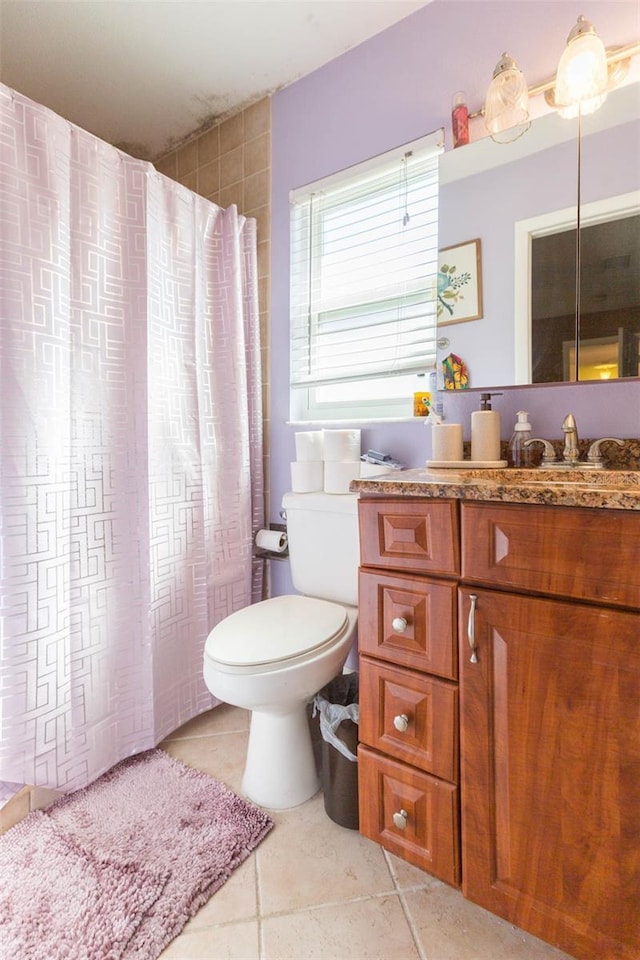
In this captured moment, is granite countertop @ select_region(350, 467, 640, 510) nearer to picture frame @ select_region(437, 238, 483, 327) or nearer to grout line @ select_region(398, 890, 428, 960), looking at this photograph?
picture frame @ select_region(437, 238, 483, 327)

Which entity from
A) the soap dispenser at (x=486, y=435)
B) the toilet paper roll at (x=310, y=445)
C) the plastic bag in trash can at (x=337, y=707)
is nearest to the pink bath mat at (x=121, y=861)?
A: the plastic bag in trash can at (x=337, y=707)

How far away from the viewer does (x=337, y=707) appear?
1260 mm

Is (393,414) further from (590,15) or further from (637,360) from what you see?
(590,15)

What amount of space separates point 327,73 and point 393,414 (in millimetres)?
1272

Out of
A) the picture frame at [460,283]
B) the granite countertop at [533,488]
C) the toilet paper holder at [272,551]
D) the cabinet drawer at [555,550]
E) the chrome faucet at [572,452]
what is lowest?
the toilet paper holder at [272,551]

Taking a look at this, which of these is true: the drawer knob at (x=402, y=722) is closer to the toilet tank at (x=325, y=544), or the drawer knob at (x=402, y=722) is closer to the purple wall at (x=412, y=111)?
the toilet tank at (x=325, y=544)

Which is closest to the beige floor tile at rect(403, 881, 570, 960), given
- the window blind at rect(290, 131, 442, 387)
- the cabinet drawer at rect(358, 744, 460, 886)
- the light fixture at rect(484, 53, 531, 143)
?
the cabinet drawer at rect(358, 744, 460, 886)

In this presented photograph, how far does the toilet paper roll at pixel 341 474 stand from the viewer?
154 centimetres

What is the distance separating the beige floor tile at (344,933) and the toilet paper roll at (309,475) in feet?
3.54

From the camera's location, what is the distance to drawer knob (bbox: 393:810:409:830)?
3.18ft

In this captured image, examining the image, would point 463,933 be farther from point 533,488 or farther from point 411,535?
point 533,488

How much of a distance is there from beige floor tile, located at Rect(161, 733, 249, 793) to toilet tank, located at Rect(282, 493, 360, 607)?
55cm

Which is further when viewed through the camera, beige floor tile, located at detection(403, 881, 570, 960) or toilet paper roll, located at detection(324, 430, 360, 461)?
toilet paper roll, located at detection(324, 430, 360, 461)

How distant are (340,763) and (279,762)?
0.21 metres
